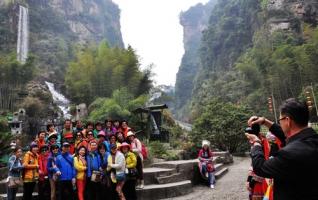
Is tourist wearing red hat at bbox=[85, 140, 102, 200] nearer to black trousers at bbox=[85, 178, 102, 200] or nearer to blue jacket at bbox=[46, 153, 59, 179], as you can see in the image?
black trousers at bbox=[85, 178, 102, 200]

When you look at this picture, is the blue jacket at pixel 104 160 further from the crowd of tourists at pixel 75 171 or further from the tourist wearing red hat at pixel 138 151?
the tourist wearing red hat at pixel 138 151

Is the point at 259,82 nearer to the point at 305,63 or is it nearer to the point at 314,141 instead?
the point at 305,63

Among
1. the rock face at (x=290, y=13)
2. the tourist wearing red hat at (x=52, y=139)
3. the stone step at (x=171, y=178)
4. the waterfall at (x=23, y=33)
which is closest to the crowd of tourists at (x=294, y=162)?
the tourist wearing red hat at (x=52, y=139)

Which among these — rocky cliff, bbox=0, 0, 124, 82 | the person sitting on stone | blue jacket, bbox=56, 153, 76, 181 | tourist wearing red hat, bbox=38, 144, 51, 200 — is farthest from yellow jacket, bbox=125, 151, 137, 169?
rocky cliff, bbox=0, 0, 124, 82

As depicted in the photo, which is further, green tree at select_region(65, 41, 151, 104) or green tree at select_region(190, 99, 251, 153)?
green tree at select_region(65, 41, 151, 104)

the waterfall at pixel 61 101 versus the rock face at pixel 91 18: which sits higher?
the rock face at pixel 91 18

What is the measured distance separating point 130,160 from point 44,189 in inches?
57.7

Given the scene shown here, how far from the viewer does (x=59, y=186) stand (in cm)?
589

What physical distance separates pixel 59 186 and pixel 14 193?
26.6 inches

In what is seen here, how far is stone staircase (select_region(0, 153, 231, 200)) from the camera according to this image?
278 inches

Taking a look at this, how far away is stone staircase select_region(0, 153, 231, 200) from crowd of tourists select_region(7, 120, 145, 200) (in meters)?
0.57

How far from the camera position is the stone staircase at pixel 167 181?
705 cm

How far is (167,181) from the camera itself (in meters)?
8.00

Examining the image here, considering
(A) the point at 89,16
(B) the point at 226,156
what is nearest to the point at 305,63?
(B) the point at 226,156
